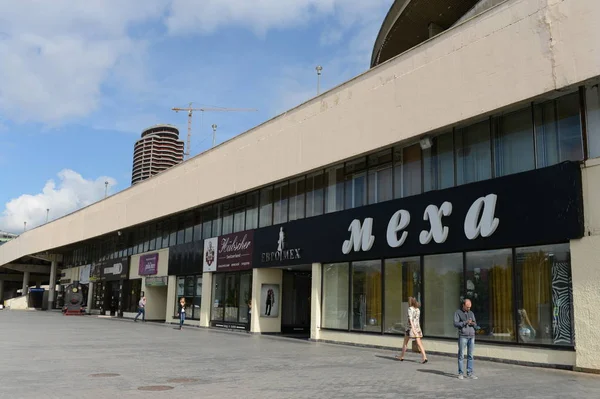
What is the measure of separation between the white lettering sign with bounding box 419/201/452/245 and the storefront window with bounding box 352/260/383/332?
2.65 meters

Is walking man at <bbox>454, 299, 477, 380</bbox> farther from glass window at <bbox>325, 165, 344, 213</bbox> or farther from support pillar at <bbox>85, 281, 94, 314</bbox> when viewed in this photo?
support pillar at <bbox>85, 281, 94, 314</bbox>

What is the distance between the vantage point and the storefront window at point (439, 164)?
57.4 ft

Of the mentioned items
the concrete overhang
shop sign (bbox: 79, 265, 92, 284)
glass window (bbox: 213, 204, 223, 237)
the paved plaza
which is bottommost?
the paved plaza

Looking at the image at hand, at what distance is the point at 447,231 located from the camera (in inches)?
656

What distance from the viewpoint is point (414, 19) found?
29.0 meters

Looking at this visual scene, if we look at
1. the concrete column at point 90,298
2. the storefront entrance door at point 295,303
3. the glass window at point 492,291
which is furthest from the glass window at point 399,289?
the concrete column at point 90,298

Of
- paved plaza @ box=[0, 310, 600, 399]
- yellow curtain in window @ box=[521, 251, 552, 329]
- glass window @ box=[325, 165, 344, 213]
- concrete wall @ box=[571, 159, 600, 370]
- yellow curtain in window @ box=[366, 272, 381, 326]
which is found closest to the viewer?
paved plaza @ box=[0, 310, 600, 399]

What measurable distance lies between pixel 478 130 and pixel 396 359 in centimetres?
696

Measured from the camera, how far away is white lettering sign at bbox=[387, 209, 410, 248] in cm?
1825

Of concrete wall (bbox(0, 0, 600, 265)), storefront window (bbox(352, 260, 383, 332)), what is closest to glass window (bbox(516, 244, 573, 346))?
concrete wall (bbox(0, 0, 600, 265))

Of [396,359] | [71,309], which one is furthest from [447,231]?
[71,309]

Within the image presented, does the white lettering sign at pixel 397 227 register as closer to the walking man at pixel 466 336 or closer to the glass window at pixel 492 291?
the glass window at pixel 492 291

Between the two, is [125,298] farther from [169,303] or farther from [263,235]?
[263,235]

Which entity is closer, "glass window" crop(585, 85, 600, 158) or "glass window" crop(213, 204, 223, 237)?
"glass window" crop(585, 85, 600, 158)
